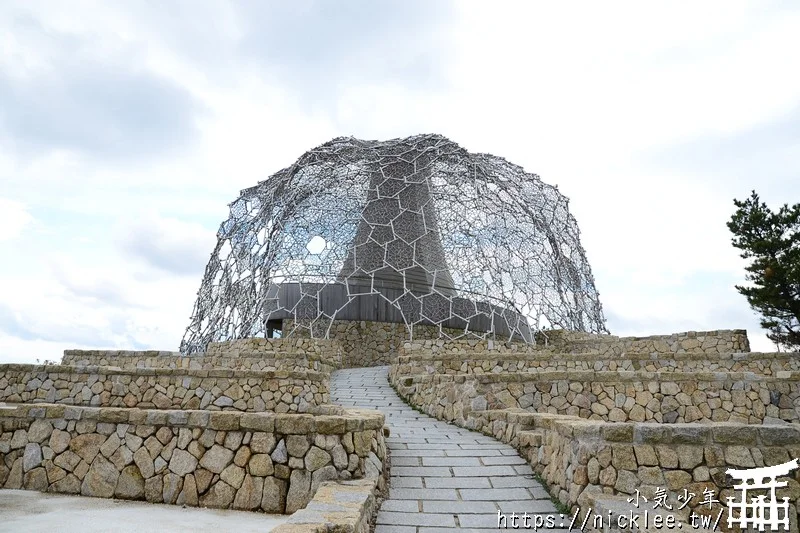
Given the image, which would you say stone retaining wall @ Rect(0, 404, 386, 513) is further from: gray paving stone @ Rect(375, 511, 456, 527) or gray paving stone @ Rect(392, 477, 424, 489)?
gray paving stone @ Rect(375, 511, 456, 527)

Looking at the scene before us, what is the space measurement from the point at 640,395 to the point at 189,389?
7.73m

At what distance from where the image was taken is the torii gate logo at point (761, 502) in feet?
14.4

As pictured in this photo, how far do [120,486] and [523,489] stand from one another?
421 cm

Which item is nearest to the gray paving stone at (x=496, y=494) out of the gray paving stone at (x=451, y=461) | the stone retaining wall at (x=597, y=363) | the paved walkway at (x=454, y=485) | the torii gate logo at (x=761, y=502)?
the paved walkway at (x=454, y=485)

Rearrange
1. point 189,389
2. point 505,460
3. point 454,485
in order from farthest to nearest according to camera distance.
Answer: point 189,389, point 505,460, point 454,485

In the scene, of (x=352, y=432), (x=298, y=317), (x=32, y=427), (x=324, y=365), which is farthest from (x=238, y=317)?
(x=352, y=432)

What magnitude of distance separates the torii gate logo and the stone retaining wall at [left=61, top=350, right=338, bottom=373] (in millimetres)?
9124

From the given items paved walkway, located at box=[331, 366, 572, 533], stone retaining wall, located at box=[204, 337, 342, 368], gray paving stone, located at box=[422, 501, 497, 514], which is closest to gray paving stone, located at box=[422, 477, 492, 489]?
paved walkway, located at box=[331, 366, 572, 533]

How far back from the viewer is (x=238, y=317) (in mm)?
18469

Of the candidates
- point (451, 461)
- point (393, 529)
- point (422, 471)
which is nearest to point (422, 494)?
point (422, 471)

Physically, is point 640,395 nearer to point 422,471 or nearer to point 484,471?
point 484,471

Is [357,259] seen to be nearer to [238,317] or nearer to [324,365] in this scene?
[238,317]

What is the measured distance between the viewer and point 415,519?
469 cm

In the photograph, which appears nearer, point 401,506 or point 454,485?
point 401,506
